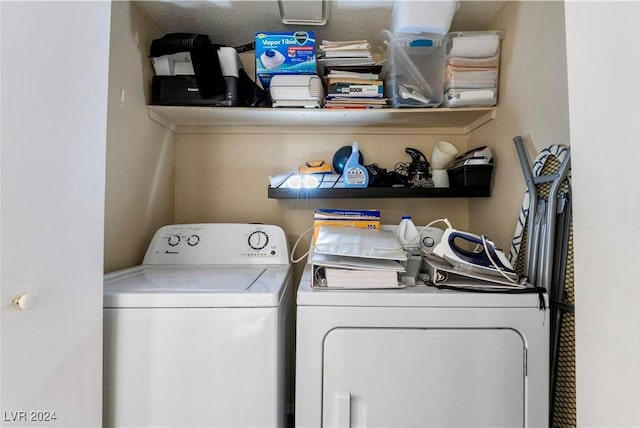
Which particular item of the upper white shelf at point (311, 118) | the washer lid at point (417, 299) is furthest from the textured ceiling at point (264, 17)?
the washer lid at point (417, 299)

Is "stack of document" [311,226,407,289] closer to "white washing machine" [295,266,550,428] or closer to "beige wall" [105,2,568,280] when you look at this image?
"white washing machine" [295,266,550,428]

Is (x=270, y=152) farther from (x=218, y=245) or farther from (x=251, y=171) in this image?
(x=218, y=245)

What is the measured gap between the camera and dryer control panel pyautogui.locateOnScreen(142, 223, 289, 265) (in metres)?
1.46

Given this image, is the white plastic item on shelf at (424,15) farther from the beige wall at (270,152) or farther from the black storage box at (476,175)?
the black storage box at (476,175)

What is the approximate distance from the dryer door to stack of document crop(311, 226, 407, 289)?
5.1 inches

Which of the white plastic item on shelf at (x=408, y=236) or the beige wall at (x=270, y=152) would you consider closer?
the beige wall at (x=270, y=152)

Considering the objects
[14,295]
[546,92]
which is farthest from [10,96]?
[546,92]

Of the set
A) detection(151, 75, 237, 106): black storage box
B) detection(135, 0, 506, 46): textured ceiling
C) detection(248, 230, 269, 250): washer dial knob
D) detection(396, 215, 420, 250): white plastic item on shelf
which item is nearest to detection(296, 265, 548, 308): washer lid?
detection(396, 215, 420, 250): white plastic item on shelf

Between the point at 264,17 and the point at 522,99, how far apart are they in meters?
1.12

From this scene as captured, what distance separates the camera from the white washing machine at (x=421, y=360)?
90 centimetres

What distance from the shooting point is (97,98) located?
0.83m

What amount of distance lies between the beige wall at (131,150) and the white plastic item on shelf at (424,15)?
1081 millimetres

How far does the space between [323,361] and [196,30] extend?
61.8 inches

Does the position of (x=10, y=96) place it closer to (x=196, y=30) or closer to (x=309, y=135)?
(x=196, y=30)
